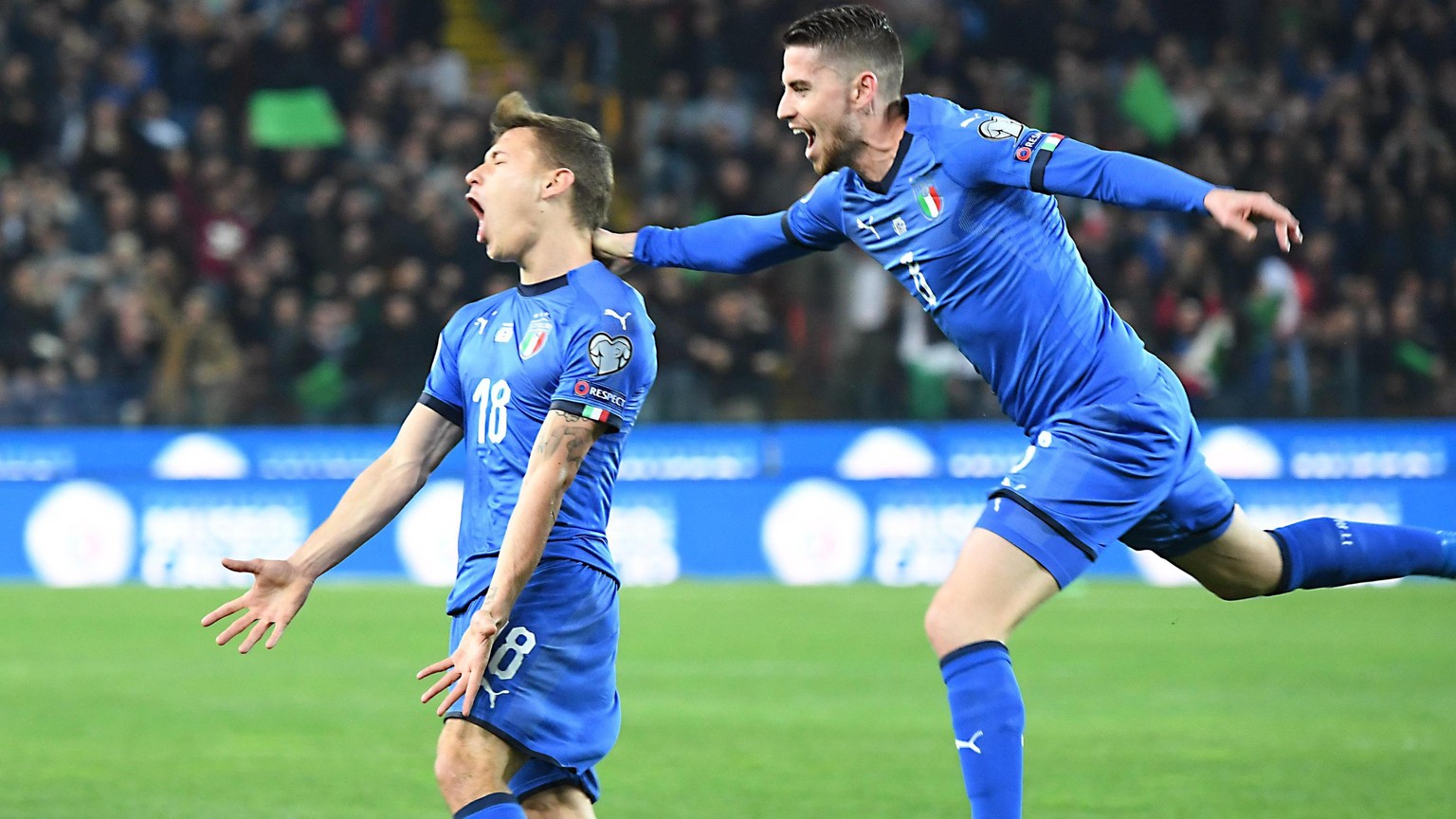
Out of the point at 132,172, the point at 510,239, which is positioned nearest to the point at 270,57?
the point at 132,172

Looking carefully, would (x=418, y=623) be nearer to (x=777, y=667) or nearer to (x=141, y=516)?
(x=777, y=667)

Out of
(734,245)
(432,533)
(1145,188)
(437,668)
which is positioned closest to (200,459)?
(432,533)

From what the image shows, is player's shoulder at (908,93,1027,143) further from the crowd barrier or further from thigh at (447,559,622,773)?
→ the crowd barrier

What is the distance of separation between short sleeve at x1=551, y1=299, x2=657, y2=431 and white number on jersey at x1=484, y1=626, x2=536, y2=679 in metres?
0.51

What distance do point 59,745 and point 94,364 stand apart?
8.77 m

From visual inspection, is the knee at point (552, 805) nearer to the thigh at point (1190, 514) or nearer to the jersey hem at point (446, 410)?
the jersey hem at point (446, 410)

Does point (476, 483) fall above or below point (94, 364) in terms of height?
above

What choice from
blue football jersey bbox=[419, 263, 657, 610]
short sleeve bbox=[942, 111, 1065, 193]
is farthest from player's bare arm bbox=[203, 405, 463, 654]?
short sleeve bbox=[942, 111, 1065, 193]

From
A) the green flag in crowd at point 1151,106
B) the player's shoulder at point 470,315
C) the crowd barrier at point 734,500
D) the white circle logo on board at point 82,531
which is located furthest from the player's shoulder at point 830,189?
the green flag in crowd at point 1151,106

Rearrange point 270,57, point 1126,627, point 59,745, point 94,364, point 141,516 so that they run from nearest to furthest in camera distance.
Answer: point 59,745
point 1126,627
point 141,516
point 94,364
point 270,57

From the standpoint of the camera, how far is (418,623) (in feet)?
38.5

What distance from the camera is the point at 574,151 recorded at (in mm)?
4301

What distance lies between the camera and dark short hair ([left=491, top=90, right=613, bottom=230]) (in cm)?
428

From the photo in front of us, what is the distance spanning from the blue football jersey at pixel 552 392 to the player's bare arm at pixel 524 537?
59 mm
